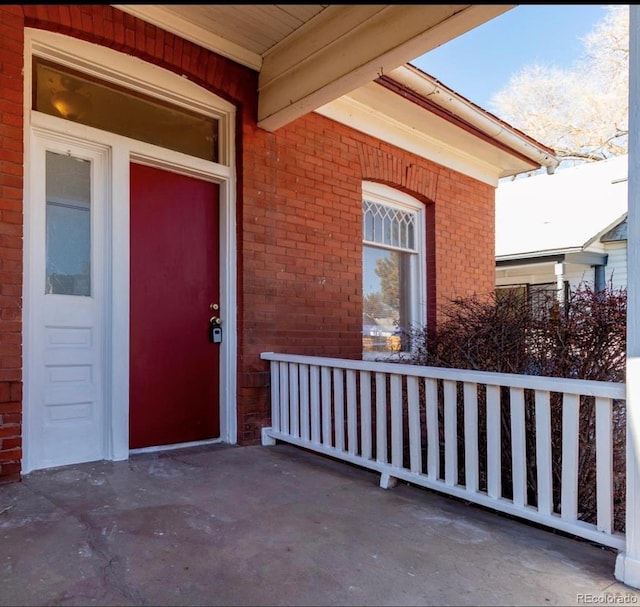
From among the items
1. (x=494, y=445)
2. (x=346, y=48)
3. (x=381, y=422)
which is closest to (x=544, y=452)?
(x=494, y=445)

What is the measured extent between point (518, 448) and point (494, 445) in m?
0.13

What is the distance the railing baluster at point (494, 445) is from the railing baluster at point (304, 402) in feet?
5.15

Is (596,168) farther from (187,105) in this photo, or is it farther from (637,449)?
(637,449)

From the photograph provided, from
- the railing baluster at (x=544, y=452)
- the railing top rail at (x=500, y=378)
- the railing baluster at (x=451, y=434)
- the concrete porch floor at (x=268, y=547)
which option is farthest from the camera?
the railing baluster at (x=451, y=434)

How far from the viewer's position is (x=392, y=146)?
5.79 meters

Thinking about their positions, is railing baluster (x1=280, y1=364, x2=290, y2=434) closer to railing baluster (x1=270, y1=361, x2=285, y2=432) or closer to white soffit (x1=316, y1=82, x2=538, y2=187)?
railing baluster (x1=270, y1=361, x2=285, y2=432)

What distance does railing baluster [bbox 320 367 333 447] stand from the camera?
3.73 m

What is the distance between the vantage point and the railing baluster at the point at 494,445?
106 inches

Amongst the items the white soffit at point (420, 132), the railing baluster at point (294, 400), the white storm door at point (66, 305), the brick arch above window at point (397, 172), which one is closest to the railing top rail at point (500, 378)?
the railing baluster at point (294, 400)

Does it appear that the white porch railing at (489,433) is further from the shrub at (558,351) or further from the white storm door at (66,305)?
the white storm door at (66,305)

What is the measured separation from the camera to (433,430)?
3043mm

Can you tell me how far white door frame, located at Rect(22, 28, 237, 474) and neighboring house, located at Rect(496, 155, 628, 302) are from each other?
6.87m

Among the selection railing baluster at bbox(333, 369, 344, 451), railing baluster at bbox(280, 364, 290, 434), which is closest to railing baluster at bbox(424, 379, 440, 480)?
railing baluster at bbox(333, 369, 344, 451)

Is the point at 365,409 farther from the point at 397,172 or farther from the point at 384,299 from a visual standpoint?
the point at 397,172
